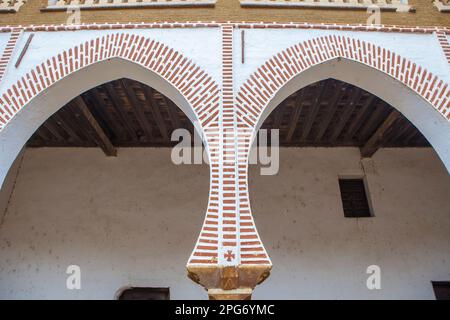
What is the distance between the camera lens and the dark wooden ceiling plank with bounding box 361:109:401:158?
23.6 feet

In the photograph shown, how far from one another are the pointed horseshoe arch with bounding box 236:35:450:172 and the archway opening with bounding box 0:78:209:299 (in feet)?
7.27

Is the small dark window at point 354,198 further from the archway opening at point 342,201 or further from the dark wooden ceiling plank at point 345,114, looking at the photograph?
the dark wooden ceiling plank at point 345,114

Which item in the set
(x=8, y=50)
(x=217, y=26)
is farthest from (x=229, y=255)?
(x=8, y=50)

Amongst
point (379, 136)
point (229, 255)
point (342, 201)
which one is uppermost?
point (379, 136)

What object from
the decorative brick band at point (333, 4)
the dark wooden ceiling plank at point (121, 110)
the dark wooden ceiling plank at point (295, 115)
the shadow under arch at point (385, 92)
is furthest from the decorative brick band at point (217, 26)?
the dark wooden ceiling plank at point (295, 115)

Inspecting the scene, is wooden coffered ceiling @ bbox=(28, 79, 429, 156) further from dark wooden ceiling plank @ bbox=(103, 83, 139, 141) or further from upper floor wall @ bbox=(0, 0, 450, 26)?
upper floor wall @ bbox=(0, 0, 450, 26)

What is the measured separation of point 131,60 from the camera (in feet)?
18.0

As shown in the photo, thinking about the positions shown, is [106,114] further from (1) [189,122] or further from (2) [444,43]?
(2) [444,43]

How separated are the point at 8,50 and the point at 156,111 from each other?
2515mm

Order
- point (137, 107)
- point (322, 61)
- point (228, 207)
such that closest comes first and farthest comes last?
point (228, 207) < point (322, 61) < point (137, 107)

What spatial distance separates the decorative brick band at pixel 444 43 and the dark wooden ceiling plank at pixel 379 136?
1.37m

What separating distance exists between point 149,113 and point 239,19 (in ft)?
8.37

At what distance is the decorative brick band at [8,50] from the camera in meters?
5.60

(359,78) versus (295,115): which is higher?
(295,115)
